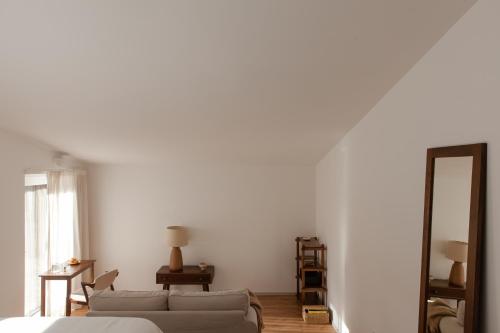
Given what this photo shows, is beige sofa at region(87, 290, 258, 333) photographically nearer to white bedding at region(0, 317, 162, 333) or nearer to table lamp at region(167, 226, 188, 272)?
white bedding at region(0, 317, 162, 333)

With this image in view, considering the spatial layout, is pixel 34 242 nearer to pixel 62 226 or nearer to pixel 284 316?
pixel 62 226

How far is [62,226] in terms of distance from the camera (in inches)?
213

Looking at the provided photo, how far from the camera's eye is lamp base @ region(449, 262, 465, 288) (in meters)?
1.63

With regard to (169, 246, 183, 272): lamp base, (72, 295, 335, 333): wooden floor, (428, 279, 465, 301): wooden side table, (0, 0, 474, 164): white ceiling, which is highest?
(0, 0, 474, 164): white ceiling

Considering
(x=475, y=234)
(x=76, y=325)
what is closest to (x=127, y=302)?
(x=76, y=325)

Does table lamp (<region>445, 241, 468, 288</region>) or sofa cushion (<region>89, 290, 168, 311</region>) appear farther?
sofa cushion (<region>89, 290, 168, 311</region>)

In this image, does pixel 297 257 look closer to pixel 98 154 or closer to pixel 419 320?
pixel 98 154

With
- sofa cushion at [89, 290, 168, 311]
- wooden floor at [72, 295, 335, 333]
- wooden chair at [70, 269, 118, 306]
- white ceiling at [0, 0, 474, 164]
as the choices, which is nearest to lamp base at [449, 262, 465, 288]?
white ceiling at [0, 0, 474, 164]

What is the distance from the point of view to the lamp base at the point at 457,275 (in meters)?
1.63

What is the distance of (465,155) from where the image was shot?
165cm

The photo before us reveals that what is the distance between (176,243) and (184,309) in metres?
2.24

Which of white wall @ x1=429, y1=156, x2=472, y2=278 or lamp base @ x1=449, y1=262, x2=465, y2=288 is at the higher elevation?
white wall @ x1=429, y1=156, x2=472, y2=278

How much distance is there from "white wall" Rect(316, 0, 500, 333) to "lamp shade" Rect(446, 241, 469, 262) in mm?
134

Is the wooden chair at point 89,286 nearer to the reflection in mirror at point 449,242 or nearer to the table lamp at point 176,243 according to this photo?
the table lamp at point 176,243
